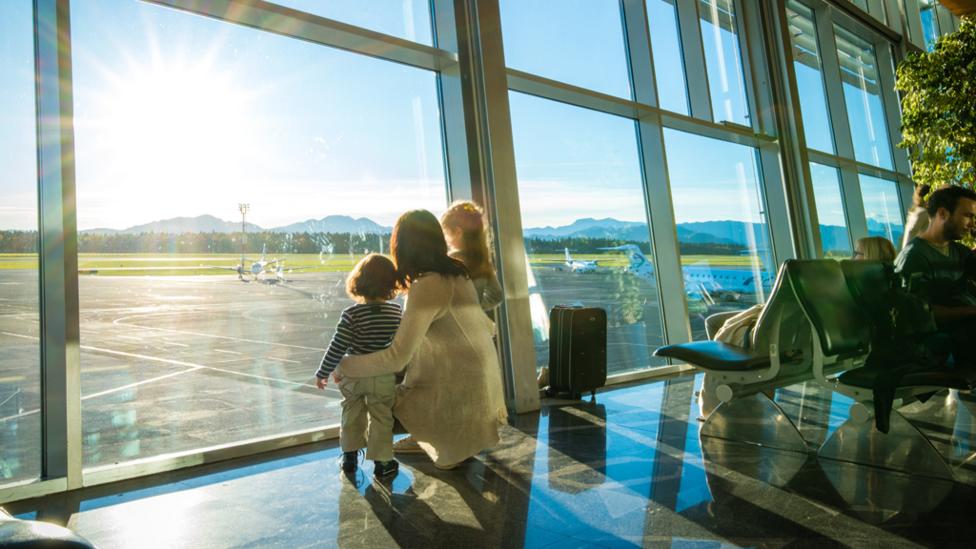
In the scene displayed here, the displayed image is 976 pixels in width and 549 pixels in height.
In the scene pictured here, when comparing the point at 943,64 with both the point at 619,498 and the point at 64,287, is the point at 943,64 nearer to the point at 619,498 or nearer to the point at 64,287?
the point at 619,498

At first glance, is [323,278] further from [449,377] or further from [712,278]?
[712,278]

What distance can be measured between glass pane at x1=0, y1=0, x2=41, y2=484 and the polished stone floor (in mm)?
366

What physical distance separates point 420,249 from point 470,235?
433 mm

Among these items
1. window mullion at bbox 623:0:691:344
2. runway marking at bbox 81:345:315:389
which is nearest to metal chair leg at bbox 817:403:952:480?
runway marking at bbox 81:345:315:389

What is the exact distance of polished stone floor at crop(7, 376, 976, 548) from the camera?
2322mm

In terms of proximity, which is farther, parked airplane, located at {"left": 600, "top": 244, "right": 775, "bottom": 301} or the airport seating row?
parked airplane, located at {"left": 600, "top": 244, "right": 775, "bottom": 301}

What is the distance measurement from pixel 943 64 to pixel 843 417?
3864 millimetres

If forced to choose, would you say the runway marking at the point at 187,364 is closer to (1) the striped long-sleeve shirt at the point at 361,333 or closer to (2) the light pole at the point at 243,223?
(2) the light pole at the point at 243,223

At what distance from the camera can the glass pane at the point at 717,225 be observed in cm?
733

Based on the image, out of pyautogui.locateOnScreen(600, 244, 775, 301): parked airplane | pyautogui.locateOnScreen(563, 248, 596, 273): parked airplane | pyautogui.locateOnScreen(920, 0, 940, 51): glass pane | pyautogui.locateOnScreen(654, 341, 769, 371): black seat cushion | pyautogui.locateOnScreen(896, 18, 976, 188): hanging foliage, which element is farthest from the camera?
pyautogui.locateOnScreen(920, 0, 940, 51): glass pane

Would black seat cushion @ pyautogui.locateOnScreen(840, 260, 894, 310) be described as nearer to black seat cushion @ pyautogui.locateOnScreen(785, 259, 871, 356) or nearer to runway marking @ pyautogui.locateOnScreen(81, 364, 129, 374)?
black seat cushion @ pyautogui.locateOnScreen(785, 259, 871, 356)

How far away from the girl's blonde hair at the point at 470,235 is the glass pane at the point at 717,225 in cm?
408

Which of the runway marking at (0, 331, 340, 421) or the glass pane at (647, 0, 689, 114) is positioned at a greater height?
the glass pane at (647, 0, 689, 114)

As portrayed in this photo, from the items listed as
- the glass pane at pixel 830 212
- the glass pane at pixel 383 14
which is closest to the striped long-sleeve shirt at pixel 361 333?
the glass pane at pixel 383 14
